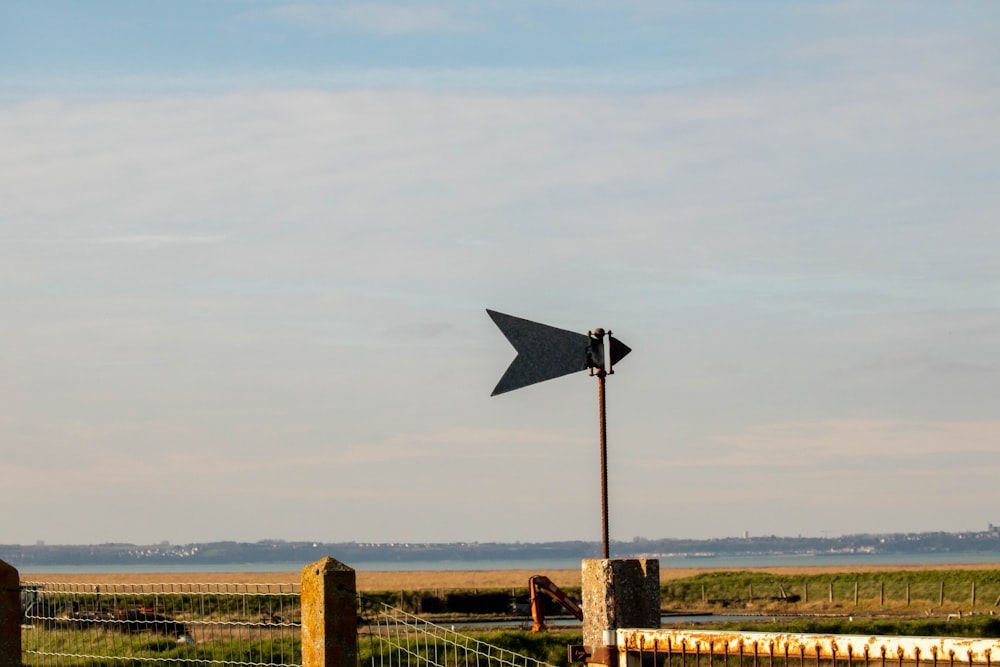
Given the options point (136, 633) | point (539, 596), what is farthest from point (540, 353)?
point (539, 596)

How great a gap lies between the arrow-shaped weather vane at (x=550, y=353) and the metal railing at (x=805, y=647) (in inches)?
68.3

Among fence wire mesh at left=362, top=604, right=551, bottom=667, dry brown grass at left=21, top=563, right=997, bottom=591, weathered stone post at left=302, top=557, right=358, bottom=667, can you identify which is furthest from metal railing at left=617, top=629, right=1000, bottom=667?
dry brown grass at left=21, top=563, right=997, bottom=591

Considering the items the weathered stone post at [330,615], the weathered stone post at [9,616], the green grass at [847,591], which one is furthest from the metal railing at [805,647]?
the green grass at [847,591]

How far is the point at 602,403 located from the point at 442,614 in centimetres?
4460

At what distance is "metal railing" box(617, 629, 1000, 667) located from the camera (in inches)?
258

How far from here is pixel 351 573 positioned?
368 inches

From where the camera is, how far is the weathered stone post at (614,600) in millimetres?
8023

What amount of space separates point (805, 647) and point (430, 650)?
2272 cm

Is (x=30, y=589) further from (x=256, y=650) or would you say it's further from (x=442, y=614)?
(x=442, y=614)

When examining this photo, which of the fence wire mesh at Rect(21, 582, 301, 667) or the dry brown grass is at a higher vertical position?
the fence wire mesh at Rect(21, 582, 301, 667)

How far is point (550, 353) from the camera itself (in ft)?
29.6

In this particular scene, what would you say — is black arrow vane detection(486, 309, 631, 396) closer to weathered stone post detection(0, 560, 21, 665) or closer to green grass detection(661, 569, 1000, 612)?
weathered stone post detection(0, 560, 21, 665)

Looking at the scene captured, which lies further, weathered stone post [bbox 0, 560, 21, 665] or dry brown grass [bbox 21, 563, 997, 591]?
dry brown grass [bbox 21, 563, 997, 591]

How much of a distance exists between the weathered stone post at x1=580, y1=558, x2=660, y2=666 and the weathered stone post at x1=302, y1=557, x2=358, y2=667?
1.88 metres
